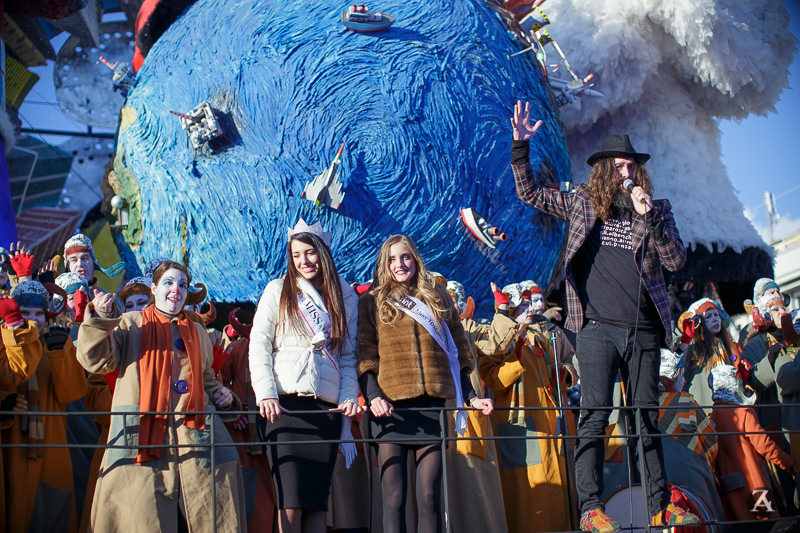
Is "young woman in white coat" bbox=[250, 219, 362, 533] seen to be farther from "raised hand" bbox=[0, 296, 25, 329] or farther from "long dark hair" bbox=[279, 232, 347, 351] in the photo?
"raised hand" bbox=[0, 296, 25, 329]

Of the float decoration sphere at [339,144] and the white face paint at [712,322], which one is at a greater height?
the float decoration sphere at [339,144]

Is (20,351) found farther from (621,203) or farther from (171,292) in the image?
(621,203)

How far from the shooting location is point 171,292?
3.72 metres

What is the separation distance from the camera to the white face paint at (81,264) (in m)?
5.48

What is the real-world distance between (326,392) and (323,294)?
451 mm

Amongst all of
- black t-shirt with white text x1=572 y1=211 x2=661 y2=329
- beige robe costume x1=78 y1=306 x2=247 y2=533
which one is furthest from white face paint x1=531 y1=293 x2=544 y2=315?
beige robe costume x1=78 y1=306 x2=247 y2=533

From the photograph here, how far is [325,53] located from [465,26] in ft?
3.83

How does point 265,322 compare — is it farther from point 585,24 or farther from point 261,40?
point 585,24

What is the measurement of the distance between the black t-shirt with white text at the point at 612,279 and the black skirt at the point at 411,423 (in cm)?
83

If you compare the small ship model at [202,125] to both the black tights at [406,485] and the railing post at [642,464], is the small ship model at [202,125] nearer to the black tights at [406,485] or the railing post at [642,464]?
the black tights at [406,485]

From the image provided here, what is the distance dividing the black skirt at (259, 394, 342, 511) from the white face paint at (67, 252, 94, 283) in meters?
2.50

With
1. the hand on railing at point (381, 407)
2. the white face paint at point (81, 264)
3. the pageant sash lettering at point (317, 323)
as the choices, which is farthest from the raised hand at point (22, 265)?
the hand on railing at point (381, 407)

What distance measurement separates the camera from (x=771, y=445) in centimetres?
529

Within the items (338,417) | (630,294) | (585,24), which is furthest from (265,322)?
(585,24)
